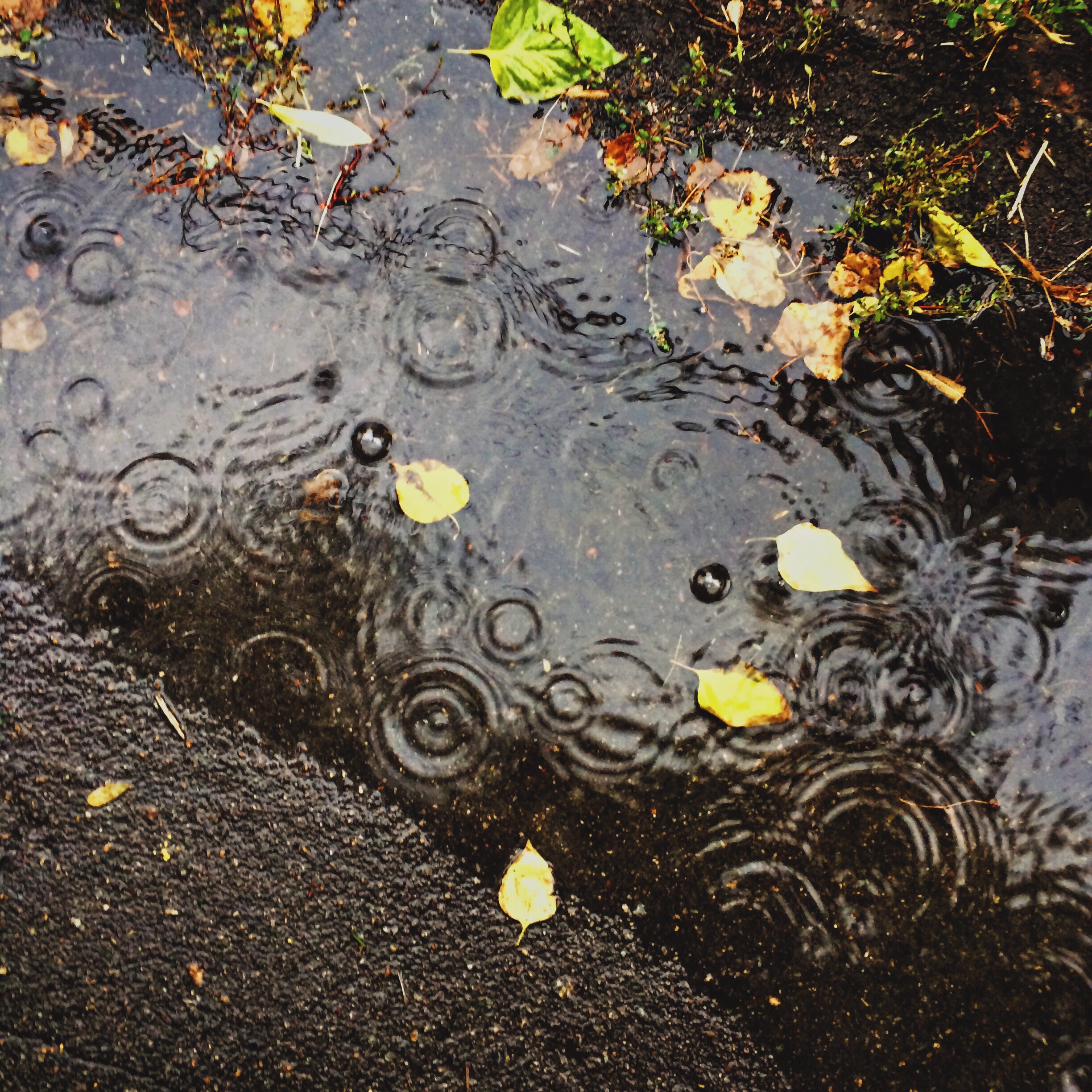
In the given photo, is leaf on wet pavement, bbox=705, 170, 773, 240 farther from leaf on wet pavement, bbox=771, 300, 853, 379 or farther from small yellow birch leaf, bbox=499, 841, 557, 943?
small yellow birch leaf, bbox=499, 841, 557, 943

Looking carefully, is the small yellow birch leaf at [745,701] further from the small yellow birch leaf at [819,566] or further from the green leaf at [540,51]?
the green leaf at [540,51]

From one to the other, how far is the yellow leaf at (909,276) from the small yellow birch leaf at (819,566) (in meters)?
0.68

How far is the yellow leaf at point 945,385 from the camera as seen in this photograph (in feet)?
5.84

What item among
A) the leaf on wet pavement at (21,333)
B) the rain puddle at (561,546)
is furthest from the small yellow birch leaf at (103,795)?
the leaf on wet pavement at (21,333)

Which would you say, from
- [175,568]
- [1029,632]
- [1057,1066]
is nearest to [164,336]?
[175,568]

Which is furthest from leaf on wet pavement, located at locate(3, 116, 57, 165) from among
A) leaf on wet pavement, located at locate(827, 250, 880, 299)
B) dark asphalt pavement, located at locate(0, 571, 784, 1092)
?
leaf on wet pavement, located at locate(827, 250, 880, 299)

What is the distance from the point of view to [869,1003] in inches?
66.0

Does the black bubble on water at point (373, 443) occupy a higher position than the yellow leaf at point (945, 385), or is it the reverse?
the yellow leaf at point (945, 385)

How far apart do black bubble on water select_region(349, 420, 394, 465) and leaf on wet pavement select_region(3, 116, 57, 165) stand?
1119 millimetres

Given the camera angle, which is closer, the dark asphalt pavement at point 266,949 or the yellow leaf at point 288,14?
the dark asphalt pavement at point 266,949

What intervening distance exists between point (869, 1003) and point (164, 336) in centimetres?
245

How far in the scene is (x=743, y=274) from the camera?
180 centimetres

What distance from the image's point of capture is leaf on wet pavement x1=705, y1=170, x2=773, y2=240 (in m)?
1.82

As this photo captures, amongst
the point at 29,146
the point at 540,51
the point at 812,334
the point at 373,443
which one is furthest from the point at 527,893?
the point at 29,146
